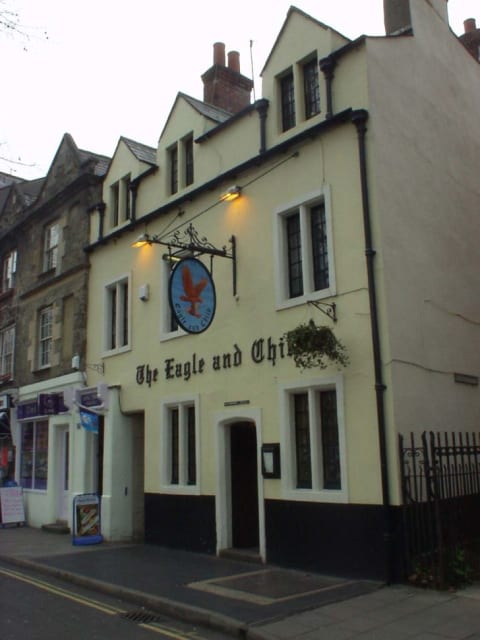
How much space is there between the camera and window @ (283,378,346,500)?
10273 millimetres

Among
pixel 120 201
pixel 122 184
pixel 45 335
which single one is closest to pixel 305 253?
pixel 120 201

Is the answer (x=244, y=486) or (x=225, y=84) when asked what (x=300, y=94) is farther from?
(x=244, y=486)

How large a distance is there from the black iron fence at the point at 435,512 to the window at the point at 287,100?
6491 millimetres

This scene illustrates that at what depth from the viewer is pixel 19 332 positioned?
20.5 metres

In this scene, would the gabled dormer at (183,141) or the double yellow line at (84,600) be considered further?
the gabled dormer at (183,141)

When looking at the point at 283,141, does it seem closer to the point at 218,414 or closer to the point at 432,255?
the point at 432,255

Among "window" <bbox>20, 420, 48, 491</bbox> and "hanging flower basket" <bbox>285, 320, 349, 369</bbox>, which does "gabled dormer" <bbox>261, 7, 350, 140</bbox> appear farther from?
"window" <bbox>20, 420, 48, 491</bbox>

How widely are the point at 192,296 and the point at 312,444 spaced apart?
349 cm

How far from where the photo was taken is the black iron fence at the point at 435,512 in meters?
8.89

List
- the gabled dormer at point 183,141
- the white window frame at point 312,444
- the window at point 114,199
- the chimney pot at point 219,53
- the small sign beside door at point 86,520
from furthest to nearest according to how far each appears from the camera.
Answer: the chimney pot at point 219,53 → the window at point 114,199 → the gabled dormer at point 183,141 → the small sign beside door at point 86,520 → the white window frame at point 312,444

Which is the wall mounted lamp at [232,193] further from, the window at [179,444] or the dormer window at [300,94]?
the window at [179,444]

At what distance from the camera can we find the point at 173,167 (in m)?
15.2

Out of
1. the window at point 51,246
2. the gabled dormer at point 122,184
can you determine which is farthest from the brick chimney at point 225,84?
the window at point 51,246

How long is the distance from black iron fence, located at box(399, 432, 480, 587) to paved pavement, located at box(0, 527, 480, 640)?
394mm
